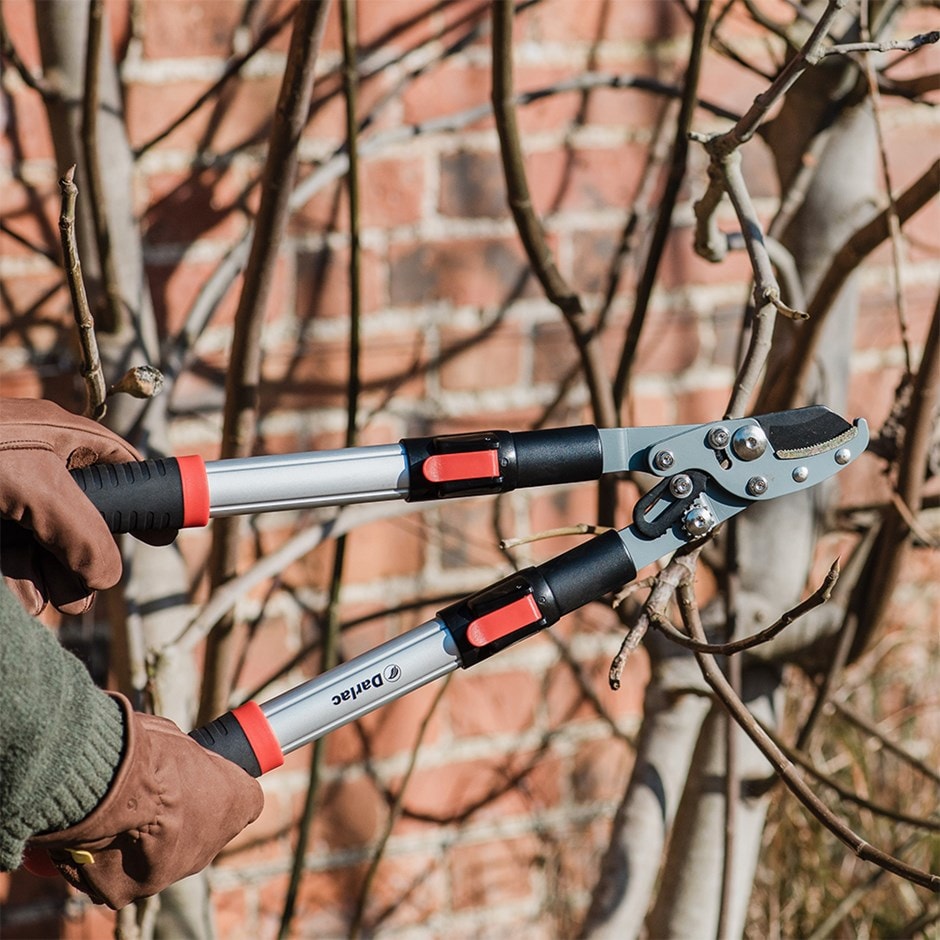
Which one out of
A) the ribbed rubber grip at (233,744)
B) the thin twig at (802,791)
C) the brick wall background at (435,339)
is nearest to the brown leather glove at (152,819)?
the ribbed rubber grip at (233,744)

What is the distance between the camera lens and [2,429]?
0.50 m

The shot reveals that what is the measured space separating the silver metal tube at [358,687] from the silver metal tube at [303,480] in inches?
3.1

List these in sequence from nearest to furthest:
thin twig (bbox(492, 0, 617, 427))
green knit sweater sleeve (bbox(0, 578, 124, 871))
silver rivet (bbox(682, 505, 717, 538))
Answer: green knit sweater sleeve (bbox(0, 578, 124, 871)) → silver rivet (bbox(682, 505, 717, 538)) → thin twig (bbox(492, 0, 617, 427))

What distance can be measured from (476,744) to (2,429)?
0.65 meters

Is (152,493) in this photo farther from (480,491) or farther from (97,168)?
(97,168)

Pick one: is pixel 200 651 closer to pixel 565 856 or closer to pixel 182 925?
pixel 182 925

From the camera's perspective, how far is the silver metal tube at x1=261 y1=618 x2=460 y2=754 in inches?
22.0

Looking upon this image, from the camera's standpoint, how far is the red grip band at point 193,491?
0.52 metres

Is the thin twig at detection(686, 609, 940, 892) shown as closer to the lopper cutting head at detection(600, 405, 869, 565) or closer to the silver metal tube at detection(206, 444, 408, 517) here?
the lopper cutting head at detection(600, 405, 869, 565)

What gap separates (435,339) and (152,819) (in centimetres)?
55

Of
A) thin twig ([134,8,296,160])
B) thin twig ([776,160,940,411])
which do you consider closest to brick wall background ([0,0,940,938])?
thin twig ([134,8,296,160])

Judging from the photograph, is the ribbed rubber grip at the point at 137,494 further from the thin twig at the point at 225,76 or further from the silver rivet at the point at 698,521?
the thin twig at the point at 225,76

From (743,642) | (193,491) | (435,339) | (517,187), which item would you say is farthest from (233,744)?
(435,339)

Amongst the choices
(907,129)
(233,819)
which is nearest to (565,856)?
(233,819)
